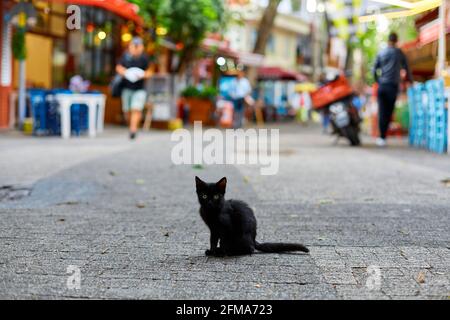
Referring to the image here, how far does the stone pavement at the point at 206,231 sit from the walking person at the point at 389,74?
3848 millimetres

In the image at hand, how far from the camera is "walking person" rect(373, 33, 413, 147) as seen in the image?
47.0 feet

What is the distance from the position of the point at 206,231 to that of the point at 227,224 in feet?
3.71

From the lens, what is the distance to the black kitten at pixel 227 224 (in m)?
4.36

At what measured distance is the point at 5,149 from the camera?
41.3 ft

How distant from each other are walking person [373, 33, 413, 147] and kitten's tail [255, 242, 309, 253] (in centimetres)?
1025

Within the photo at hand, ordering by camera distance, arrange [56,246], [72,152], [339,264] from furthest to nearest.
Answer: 1. [72,152]
2. [56,246]
3. [339,264]

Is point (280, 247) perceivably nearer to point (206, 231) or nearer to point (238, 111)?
point (206, 231)

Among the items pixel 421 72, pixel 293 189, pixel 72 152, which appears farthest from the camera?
pixel 421 72

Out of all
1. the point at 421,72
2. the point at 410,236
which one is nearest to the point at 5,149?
the point at 410,236

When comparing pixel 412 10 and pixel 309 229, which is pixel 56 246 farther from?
pixel 412 10
